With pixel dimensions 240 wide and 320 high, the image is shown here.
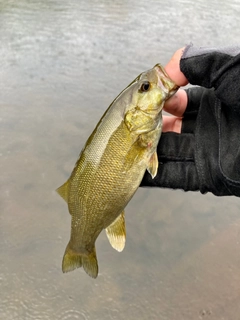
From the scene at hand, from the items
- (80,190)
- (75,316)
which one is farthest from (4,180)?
(80,190)

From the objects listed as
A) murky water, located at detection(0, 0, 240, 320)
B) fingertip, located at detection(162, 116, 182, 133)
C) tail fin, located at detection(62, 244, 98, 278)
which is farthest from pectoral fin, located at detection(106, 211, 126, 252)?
murky water, located at detection(0, 0, 240, 320)

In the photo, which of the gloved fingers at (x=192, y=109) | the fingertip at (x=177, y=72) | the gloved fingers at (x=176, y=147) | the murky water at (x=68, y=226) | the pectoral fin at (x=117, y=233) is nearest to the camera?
the fingertip at (x=177, y=72)

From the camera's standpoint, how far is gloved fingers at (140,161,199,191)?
7.17ft

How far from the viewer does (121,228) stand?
212cm

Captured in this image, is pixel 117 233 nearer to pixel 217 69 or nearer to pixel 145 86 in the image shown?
pixel 145 86

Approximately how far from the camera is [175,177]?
221cm

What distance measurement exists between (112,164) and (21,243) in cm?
207

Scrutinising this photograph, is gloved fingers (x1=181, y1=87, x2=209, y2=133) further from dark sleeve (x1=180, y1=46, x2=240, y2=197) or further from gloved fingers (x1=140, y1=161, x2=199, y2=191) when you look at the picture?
gloved fingers (x1=140, y1=161, x2=199, y2=191)

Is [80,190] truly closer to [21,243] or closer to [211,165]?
[211,165]

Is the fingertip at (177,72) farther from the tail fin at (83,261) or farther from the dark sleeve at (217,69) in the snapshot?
the tail fin at (83,261)

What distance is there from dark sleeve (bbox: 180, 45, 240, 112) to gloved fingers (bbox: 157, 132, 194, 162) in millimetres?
395

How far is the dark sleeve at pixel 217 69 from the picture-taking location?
1797 millimetres

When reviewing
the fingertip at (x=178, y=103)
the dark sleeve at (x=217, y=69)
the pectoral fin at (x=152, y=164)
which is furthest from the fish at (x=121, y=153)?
the fingertip at (x=178, y=103)

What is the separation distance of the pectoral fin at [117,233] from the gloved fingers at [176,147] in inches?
17.0
